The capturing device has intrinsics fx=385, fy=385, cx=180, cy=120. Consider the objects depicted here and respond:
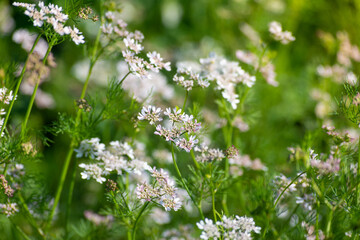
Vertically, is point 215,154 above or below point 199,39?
below

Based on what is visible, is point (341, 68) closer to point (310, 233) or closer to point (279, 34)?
point (279, 34)

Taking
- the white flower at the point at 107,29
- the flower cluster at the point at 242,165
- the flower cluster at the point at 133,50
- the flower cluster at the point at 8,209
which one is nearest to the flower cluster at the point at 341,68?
the flower cluster at the point at 242,165

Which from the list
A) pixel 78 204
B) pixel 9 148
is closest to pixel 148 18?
pixel 78 204

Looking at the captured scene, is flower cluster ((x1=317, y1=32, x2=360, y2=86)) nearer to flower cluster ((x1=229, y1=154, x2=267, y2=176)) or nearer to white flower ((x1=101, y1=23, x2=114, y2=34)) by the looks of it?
flower cluster ((x1=229, y1=154, x2=267, y2=176))

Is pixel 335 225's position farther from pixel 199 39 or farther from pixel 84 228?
pixel 199 39

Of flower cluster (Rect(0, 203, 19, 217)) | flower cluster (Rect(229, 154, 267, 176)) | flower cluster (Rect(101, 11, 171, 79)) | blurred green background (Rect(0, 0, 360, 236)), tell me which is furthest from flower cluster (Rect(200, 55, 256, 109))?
flower cluster (Rect(0, 203, 19, 217))

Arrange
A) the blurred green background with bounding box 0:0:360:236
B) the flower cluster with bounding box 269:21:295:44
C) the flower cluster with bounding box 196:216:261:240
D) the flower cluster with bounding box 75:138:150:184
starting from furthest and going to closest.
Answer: the blurred green background with bounding box 0:0:360:236 < the flower cluster with bounding box 269:21:295:44 < the flower cluster with bounding box 75:138:150:184 < the flower cluster with bounding box 196:216:261:240
